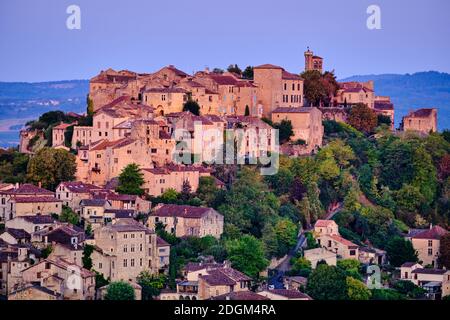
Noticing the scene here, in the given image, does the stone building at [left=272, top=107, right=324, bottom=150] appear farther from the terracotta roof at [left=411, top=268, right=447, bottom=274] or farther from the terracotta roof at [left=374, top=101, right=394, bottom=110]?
the terracotta roof at [left=411, top=268, right=447, bottom=274]

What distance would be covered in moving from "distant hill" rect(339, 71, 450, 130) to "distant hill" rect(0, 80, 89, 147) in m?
20.5

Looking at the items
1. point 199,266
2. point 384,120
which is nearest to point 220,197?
point 199,266

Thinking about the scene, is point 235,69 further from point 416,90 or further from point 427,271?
point 416,90

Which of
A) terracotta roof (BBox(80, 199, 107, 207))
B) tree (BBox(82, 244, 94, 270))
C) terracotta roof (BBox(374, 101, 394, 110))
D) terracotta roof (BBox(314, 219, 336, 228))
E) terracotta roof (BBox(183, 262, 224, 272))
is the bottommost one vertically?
terracotta roof (BBox(183, 262, 224, 272))

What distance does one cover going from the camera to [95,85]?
61.8 m

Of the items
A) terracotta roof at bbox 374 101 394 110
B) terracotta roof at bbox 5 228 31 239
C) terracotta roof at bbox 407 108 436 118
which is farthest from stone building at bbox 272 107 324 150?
terracotta roof at bbox 5 228 31 239

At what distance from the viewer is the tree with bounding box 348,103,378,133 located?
219 ft

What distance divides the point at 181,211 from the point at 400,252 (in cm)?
839

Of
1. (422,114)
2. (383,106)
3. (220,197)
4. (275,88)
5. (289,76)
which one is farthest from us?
(383,106)

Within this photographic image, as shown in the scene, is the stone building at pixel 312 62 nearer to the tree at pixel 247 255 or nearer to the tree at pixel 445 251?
the tree at pixel 445 251

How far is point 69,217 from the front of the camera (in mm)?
51031

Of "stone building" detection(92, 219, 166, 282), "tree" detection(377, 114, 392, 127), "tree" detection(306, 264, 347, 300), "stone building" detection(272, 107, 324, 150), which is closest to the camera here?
"stone building" detection(92, 219, 166, 282)

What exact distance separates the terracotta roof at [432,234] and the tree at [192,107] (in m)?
9.39

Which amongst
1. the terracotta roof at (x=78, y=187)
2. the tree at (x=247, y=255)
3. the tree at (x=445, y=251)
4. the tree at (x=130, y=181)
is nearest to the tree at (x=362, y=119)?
the tree at (x=445, y=251)
